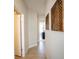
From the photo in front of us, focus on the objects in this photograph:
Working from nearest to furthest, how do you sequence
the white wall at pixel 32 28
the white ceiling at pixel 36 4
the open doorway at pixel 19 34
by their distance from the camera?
the open doorway at pixel 19 34 < the white ceiling at pixel 36 4 < the white wall at pixel 32 28

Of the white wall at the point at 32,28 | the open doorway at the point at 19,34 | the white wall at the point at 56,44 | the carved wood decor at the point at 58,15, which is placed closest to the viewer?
the carved wood decor at the point at 58,15

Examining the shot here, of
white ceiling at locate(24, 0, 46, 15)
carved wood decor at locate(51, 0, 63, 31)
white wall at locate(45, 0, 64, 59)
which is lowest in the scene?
white wall at locate(45, 0, 64, 59)

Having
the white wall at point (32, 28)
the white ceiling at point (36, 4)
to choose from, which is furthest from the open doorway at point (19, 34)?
the white wall at point (32, 28)

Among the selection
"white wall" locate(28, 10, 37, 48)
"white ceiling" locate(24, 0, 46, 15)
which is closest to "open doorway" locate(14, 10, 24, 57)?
"white ceiling" locate(24, 0, 46, 15)

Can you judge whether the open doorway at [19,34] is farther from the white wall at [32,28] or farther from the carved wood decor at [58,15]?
the carved wood decor at [58,15]

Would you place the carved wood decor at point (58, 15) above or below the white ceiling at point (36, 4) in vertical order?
below

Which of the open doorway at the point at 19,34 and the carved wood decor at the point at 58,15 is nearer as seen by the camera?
the carved wood decor at the point at 58,15

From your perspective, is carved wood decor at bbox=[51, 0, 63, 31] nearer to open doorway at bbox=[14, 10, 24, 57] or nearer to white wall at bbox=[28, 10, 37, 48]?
open doorway at bbox=[14, 10, 24, 57]

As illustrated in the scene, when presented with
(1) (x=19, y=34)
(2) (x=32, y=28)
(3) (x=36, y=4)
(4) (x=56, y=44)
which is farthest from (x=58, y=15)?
(2) (x=32, y=28)

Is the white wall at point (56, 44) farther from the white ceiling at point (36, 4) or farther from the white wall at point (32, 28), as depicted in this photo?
the white wall at point (32, 28)

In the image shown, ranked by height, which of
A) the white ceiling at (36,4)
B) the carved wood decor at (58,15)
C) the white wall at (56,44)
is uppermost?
the white ceiling at (36,4)
